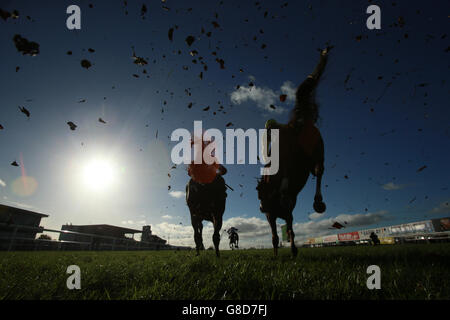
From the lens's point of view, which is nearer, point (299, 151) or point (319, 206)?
point (319, 206)

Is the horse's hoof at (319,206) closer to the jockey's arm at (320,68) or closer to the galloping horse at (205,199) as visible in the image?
the jockey's arm at (320,68)

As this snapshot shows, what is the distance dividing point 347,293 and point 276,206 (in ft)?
14.5

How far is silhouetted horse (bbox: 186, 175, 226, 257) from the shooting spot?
24.1 ft

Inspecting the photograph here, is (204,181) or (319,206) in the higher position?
(204,181)

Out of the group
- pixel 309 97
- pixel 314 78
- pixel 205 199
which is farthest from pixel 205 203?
pixel 314 78

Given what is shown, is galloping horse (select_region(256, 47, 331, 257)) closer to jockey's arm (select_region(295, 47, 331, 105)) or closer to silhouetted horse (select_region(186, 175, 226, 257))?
jockey's arm (select_region(295, 47, 331, 105))

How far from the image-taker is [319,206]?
4953mm

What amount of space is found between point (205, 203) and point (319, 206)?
3895mm

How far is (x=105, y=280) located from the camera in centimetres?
262

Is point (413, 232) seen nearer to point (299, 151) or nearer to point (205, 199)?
point (299, 151)

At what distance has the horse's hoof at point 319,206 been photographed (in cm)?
487

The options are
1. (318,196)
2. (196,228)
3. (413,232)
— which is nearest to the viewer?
(318,196)
